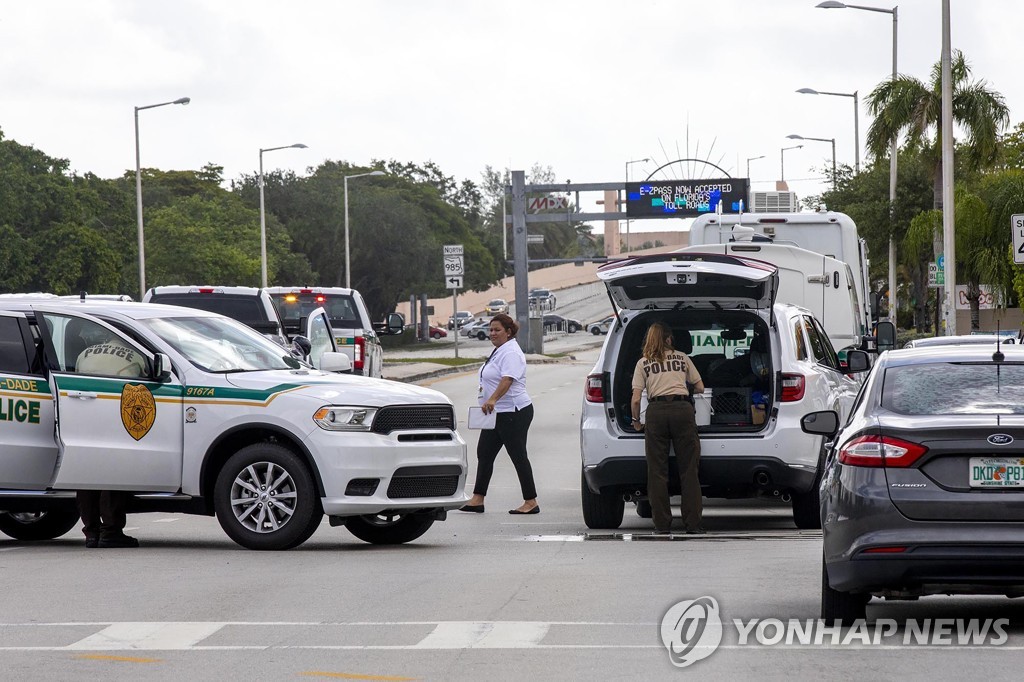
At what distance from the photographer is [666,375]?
12719 millimetres

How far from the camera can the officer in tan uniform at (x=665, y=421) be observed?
12664mm

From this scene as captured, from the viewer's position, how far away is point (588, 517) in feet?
44.6

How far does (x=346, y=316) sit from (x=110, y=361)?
50.4ft

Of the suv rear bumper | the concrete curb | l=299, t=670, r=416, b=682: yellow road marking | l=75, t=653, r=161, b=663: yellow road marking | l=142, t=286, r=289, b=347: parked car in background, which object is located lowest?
the concrete curb

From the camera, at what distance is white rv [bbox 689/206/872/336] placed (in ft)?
71.3

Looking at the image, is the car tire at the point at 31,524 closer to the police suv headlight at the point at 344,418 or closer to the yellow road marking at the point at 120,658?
the police suv headlight at the point at 344,418

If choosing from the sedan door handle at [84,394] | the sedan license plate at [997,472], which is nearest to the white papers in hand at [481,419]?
the sedan door handle at [84,394]

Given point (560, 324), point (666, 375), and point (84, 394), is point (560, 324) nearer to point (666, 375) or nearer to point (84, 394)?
point (666, 375)

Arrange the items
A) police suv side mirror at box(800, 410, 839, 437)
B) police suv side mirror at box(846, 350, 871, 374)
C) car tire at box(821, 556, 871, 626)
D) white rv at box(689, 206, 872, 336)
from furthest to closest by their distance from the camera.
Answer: white rv at box(689, 206, 872, 336) → police suv side mirror at box(846, 350, 871, 374) → police suv side mirror at box(800, 410, 839, 437) → car tire at box(821, 556, 871, 626)

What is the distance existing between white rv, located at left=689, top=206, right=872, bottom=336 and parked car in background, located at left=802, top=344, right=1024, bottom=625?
13720 millimetres

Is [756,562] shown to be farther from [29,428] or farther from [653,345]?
[29,428]

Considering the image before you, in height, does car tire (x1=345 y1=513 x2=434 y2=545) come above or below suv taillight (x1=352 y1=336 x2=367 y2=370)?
below

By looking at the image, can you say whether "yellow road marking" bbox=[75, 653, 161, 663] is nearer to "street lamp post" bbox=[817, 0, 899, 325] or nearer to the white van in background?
the white van in background

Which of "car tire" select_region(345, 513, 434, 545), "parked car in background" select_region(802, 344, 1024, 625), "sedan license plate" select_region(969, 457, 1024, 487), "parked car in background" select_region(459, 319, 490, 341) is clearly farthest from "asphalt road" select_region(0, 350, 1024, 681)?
"parked car in background" select_region(459, 319, 490, 341)
